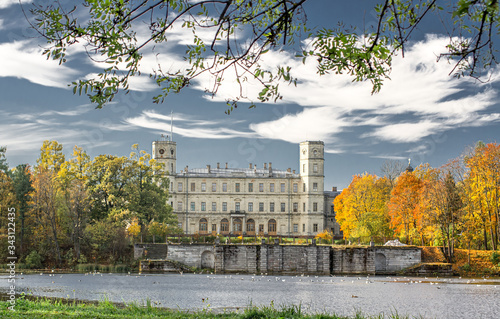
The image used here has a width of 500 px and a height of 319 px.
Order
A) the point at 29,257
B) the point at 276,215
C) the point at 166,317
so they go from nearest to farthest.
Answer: the point at 166,317
the point at 29,257
the point at 276,215

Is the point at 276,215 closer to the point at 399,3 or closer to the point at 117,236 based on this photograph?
the point at 117,236

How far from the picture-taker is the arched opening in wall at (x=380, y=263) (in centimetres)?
4084

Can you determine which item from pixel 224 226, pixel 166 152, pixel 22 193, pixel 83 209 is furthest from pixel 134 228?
pixel 224 226

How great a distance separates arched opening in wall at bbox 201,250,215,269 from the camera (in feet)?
137

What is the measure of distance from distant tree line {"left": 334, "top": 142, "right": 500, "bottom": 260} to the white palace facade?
23001 millimetres

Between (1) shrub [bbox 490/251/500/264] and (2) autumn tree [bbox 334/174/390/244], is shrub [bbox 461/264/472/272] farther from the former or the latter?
(2) autumn tree [bbox 334/174/390/244]

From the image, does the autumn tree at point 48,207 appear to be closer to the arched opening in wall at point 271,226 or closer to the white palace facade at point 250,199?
the white palace facade at point 250,199

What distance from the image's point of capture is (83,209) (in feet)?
131

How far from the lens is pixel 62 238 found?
3972 centimetres

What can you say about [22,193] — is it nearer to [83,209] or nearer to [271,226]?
[83,209]

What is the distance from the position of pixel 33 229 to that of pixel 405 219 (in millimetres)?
26395

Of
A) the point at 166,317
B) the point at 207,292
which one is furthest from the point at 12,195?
the point at 166,317

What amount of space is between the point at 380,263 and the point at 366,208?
21.3 feet

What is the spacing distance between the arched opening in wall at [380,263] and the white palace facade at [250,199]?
27.1 metres
